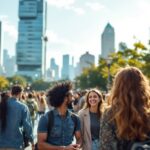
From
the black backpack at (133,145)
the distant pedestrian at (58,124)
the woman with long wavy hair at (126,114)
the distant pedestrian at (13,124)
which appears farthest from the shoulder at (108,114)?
the distant pedestrian at (13,124)

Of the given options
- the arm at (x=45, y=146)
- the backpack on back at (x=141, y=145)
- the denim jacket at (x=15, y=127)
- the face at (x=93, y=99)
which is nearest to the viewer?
the backpack on back at (x=141, y=145)

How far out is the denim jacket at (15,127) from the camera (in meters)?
7.66

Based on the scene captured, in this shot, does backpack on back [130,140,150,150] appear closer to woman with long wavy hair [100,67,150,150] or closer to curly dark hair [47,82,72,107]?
woman with long wavy hair [100,67,150,150]

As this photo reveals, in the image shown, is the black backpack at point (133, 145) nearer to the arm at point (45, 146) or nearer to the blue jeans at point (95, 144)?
the arm at point (45, 146)

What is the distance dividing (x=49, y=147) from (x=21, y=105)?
76.6 inches

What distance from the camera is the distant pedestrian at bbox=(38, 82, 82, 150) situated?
6012 millimetres

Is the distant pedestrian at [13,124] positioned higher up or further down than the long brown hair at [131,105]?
further down

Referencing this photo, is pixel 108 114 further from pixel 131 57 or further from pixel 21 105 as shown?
pixel 131 57

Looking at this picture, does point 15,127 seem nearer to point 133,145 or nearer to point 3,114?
point 3,114

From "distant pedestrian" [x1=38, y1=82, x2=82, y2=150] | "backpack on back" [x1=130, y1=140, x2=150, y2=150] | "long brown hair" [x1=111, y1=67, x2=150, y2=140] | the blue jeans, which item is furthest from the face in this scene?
"backpack on back" [x1=130, y1=140, x2=150, y2=150]

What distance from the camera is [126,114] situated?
4.04m

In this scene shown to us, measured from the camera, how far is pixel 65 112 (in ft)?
20.4

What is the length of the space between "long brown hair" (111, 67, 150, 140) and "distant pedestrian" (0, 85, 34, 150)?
3.78 meters

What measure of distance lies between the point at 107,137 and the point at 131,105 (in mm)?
314
